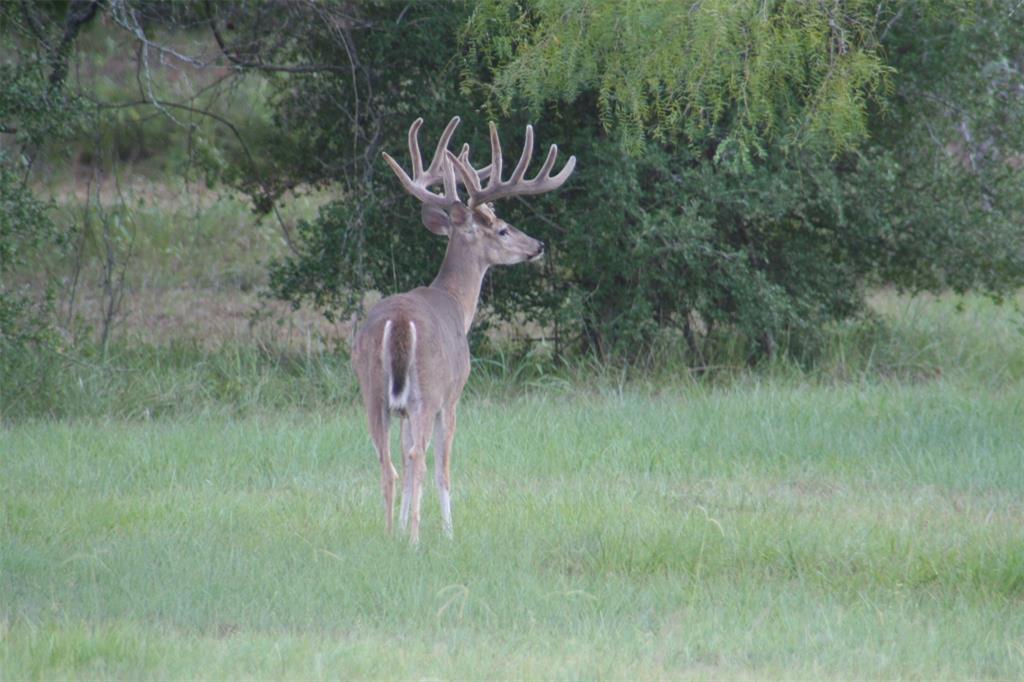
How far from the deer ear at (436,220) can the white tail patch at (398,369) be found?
6.39 ft

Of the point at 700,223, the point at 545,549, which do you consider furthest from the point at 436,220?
the point at 700,223

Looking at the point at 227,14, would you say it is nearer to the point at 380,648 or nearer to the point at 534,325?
the point at 534,325

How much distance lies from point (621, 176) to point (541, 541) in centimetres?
568

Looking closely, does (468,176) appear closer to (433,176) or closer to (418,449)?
(433,176)

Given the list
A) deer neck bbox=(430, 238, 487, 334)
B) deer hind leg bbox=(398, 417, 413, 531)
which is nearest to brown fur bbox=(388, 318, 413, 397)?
deer hind leg bbox=(398, 417, 413, 531)

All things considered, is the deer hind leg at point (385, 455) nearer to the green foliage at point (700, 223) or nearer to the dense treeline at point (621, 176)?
the green foliage at point (700, 223)

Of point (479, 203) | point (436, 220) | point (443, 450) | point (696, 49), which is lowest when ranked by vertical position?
point (443, 450)

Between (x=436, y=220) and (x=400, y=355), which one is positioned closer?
(x=400, y=355)

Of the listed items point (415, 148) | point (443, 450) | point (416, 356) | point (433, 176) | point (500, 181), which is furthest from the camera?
point (433, 176)

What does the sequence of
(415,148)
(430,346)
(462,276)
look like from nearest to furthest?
(430,346), (462,276), (415,148)

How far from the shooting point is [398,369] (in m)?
7.55

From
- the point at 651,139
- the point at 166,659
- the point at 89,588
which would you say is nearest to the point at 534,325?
the point at 651,139

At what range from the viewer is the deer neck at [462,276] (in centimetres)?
926

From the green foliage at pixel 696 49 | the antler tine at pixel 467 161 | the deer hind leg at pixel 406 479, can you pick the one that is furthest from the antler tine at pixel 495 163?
the deer hind leg at pixel 406 479
